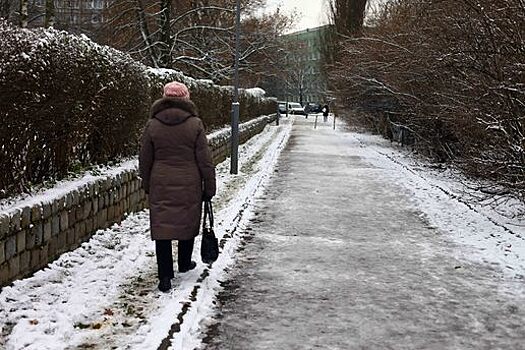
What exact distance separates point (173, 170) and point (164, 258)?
2.45ft

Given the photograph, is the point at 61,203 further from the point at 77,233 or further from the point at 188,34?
the point at 188,34

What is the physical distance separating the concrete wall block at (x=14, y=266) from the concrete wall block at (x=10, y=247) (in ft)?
0.15

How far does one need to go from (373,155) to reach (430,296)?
17.0m

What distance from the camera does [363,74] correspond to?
23.7 metres

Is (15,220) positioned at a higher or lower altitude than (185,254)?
higher

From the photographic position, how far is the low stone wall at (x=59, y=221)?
532 centimetres

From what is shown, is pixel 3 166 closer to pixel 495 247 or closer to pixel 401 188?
pixel 495 247

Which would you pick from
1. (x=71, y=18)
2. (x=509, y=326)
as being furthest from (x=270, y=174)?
(x=71, y=18)

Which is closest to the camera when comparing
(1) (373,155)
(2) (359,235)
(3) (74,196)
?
(3) (74,196)

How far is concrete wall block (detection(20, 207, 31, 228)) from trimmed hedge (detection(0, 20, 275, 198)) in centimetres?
38

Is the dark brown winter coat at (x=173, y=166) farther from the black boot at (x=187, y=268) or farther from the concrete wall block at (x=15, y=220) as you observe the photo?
the concrete wall block at (x=15, y=220)

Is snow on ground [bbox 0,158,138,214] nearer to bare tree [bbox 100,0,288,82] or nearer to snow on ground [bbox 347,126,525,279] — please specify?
snow on ground [bbox 347,126,525,279]

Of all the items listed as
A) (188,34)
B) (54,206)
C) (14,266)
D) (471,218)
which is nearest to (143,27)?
(188,34)

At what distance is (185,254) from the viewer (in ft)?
20.6
